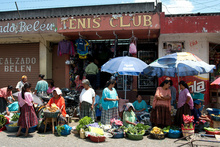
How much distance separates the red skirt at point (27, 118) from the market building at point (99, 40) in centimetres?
447

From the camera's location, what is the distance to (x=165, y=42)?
9.43 metres

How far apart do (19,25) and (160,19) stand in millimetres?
6790

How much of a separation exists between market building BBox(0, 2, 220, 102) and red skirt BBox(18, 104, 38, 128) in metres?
4.47

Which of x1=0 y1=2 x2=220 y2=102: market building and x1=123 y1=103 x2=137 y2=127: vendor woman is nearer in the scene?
x1=123 y1=103 x2=137 y2=127: vendor woman

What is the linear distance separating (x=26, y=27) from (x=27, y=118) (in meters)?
5.51

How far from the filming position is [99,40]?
10789 millimetres

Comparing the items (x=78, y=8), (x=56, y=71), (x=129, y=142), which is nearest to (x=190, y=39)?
(x=129, y=142)

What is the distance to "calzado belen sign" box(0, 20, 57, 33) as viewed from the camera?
30.7ft

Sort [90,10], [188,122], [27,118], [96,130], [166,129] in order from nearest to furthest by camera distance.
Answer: [188,122], [96,130], [27,118], [166,129], [90,10]

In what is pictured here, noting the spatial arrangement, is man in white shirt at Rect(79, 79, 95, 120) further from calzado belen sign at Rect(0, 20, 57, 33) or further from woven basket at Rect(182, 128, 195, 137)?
calzado belen sign at Rect(0, 20, 57, 33)

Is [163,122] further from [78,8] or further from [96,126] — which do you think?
[78,8]

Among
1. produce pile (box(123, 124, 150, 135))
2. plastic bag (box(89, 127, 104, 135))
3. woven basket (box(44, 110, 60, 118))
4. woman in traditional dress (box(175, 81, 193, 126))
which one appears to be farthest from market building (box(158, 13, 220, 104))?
woven basket (box(44, 110, 60, 118))

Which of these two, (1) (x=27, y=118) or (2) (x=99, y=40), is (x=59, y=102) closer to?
(1) (x=27, y=118)

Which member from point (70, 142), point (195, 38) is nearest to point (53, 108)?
point (70, 142)
